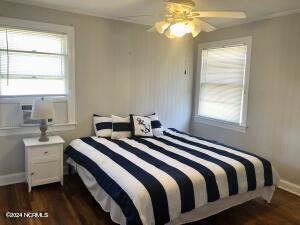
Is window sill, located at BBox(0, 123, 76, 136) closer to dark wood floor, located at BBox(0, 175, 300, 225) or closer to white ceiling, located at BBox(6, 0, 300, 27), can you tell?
dark wood floor, located at BBox(0, 175, 300, 225)

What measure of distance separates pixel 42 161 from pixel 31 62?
49.7 inches

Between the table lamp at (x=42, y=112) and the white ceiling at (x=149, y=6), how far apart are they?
4.05 ft

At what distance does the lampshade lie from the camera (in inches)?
116

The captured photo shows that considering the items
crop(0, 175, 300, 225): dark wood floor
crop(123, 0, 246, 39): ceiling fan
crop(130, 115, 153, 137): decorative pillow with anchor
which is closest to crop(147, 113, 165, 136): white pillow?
crop(130, 115, 153, 137): decorative pillow with anchor

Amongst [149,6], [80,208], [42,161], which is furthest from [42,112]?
[149,6]

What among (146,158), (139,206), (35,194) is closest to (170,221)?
(139,206)

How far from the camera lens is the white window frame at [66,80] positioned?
3021 millimetres

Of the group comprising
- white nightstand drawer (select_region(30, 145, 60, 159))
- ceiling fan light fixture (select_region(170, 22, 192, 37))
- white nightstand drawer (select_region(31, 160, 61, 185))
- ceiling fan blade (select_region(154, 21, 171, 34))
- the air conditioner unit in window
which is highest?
ceiling fan blade (select_region(154, 21, 171, 34))

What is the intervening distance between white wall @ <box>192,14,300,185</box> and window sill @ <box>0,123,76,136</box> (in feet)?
8.46

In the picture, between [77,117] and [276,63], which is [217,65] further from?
[77,117]

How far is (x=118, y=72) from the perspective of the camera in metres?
3.79

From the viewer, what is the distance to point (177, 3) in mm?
2174

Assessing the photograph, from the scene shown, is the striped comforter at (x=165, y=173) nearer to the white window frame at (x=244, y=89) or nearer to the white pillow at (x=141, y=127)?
the white pillow at (x=141, y=127)

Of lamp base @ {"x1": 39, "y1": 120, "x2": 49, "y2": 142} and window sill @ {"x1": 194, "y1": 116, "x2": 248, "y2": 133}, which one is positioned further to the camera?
window sill @ {"x1": 194, "y1": 116, "x2": 248, "y2": 133}
